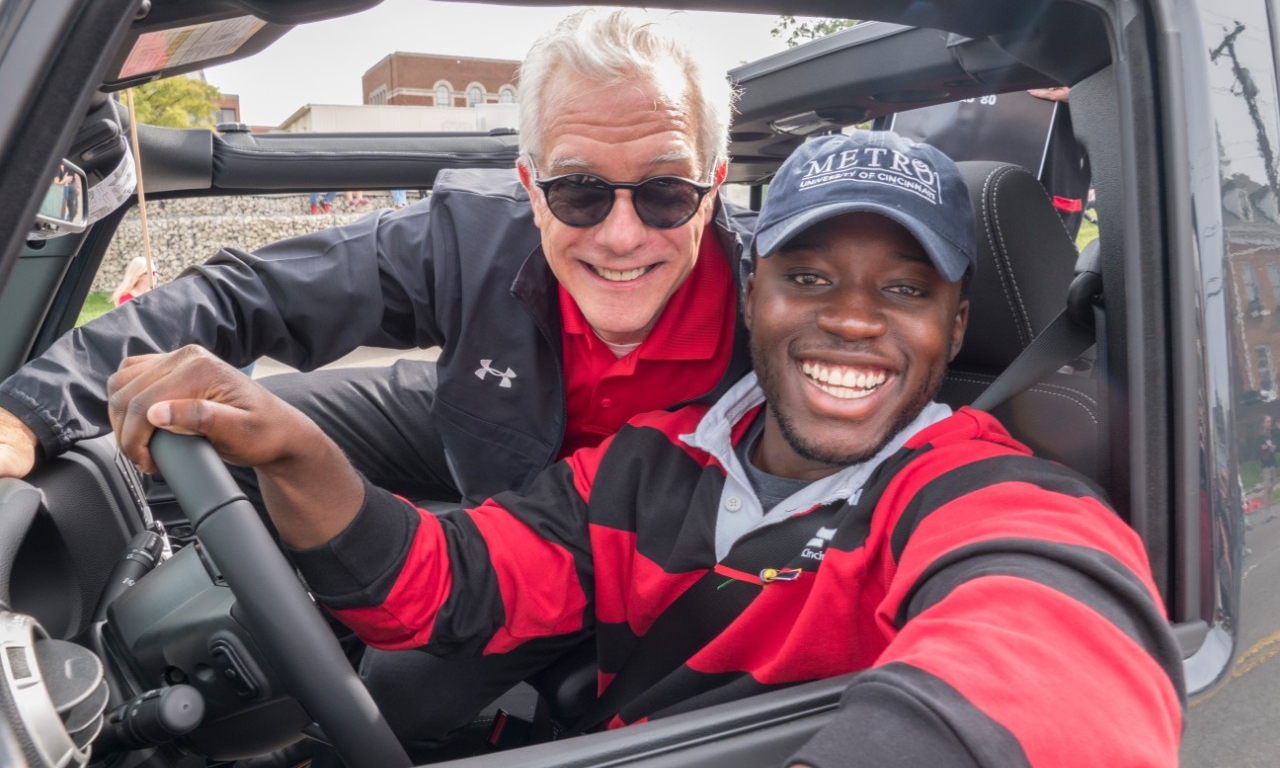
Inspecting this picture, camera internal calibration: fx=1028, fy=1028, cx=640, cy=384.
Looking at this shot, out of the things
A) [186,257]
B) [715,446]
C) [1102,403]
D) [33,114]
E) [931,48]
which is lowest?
[186,257]

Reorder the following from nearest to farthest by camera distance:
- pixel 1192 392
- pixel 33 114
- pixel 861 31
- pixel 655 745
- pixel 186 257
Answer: pixel 33 114, pixel 655 745, pixel 1192 392, pixel 861 31, pixel 186 257

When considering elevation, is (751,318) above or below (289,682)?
above

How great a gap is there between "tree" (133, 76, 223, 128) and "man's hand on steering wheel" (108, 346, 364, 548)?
13.3 feet

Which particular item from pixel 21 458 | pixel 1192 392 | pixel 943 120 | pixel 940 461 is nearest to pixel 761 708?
pixel 940 461

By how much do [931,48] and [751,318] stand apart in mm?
586

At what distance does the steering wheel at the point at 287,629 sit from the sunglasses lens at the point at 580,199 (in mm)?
869

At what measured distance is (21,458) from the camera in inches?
58.7

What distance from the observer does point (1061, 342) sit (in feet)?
4.11

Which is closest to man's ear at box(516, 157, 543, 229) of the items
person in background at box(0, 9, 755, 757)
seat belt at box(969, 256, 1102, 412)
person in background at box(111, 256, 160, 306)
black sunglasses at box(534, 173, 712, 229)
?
person in background at box(0, 9, 755, 757)

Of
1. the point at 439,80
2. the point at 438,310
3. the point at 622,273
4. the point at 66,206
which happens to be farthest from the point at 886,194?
the point at 439,80

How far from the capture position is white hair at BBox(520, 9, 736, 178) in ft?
5.63

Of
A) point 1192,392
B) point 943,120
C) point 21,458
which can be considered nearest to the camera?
point 1192,392

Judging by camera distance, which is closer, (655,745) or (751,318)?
(655,745)

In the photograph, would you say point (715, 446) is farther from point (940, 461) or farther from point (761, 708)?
A: point (761, 708)
